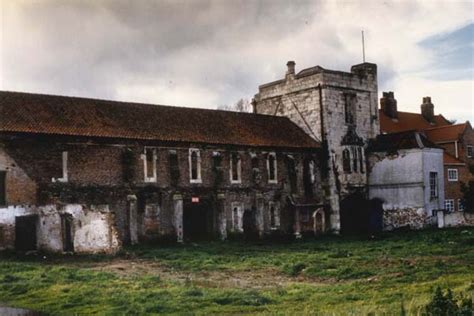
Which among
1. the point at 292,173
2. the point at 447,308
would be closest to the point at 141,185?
the point at 292,173

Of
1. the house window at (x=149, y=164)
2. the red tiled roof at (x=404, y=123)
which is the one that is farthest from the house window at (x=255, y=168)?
the red tiled roof at (x=404, y=123)

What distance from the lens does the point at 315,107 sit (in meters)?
45.0

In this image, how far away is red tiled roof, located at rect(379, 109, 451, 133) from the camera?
59281 mm

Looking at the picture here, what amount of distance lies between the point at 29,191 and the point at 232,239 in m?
13.0

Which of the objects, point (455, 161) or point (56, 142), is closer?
point (56, 142)

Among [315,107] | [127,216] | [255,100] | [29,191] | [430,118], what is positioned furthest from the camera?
[430,118]

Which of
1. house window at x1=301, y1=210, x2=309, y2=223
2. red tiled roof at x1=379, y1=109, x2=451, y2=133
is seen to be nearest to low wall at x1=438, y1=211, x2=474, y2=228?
house window at x1=301, y1=210, x2=309, y2=223

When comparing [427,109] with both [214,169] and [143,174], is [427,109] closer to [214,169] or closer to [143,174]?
[214,169]

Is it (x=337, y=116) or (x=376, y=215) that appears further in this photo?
(x=376, y=215)

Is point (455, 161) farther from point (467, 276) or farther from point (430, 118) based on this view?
point (467, 276)

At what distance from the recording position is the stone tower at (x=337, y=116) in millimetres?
44344

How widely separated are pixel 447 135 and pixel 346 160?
667 inches

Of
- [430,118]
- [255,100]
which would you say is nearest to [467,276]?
[255,100]

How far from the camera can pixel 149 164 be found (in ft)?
118
